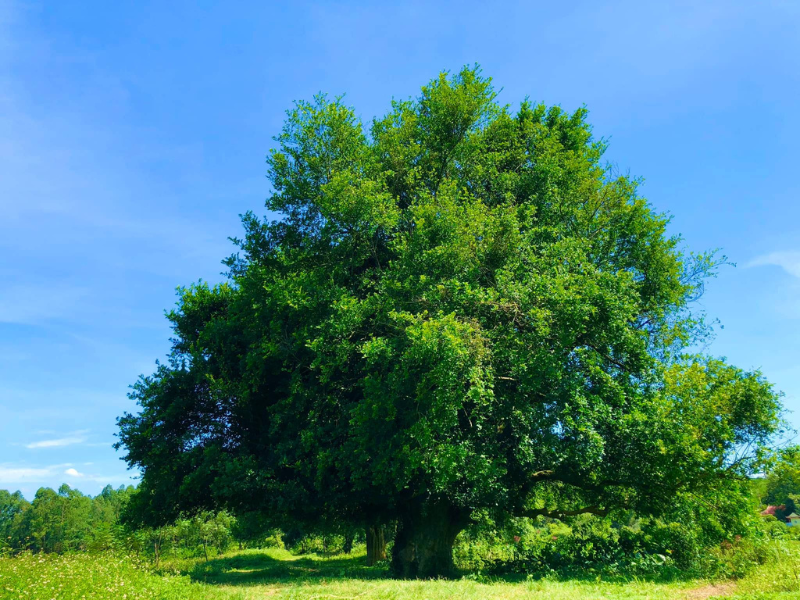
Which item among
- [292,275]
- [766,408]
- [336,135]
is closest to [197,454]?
[292,275]

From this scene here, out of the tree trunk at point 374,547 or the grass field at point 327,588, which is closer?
the grass field at point 327,588

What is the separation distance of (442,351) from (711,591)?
359 inches

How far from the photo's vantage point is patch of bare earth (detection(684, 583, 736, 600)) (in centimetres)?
1155

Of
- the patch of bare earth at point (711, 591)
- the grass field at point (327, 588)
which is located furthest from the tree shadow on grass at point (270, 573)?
the patch of bare earth at point (711, 591)

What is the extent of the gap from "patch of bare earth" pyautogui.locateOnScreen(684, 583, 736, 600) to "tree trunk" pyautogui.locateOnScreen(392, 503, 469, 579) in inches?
331

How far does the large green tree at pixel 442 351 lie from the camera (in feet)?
48.5

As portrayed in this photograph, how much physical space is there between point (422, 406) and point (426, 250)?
209 inches

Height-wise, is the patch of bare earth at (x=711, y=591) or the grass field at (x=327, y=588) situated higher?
the grass field at (x=327, y=588)

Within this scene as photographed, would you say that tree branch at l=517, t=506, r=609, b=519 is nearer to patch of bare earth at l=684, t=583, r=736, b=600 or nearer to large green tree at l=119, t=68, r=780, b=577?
large green tree at l=119, t=68, r=780, b=577

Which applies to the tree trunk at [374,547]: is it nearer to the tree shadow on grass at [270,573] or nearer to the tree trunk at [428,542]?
the tree shadow on grass at [270,573]

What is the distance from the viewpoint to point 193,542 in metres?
45.6

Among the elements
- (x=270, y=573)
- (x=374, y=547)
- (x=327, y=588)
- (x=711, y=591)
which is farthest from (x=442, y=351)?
(x=374, y=547)

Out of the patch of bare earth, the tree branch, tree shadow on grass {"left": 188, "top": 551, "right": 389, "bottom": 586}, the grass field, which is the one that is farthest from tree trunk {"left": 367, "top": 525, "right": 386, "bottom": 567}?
the patch of bare earth

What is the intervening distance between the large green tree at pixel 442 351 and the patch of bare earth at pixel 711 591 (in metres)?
3.30
